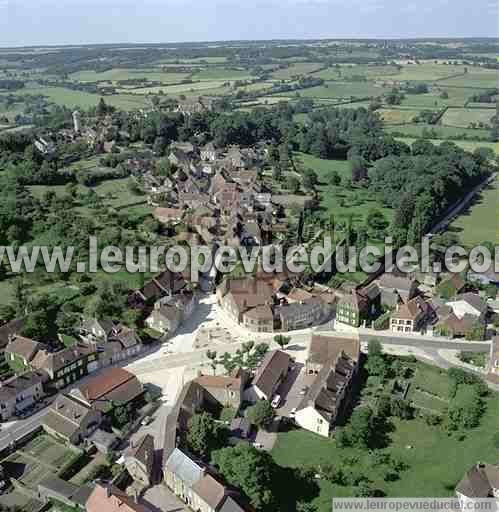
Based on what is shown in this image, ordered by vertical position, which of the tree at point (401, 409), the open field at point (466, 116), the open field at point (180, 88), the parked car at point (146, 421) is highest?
the open field at point (180, 88)

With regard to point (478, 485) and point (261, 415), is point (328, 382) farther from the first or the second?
point (478, 485)

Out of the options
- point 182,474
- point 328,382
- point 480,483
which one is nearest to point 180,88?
point 328,382

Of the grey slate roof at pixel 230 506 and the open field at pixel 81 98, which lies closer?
the grey slate roof at pixel 230 506

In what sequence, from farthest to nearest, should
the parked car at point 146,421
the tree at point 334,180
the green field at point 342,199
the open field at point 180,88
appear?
the open field at point 180,88 → the tree at point 334,180 → the green field at point 342,199 → the parked car at point 146,421

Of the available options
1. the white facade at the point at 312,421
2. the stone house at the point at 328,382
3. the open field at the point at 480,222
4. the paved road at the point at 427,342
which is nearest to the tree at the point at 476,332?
the paved road at the point at 427,342

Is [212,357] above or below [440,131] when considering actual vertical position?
below

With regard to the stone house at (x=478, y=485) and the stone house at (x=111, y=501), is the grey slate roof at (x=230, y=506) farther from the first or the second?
the stone house at (x=478, y=485)
